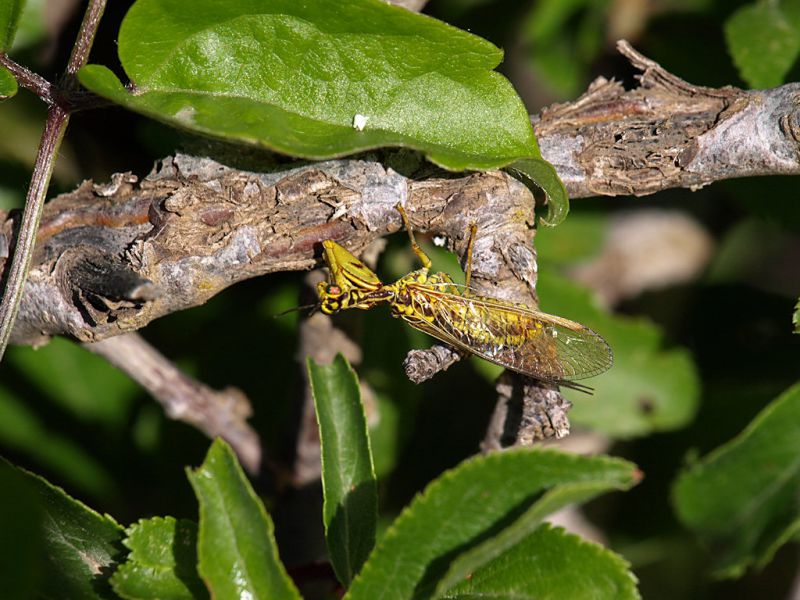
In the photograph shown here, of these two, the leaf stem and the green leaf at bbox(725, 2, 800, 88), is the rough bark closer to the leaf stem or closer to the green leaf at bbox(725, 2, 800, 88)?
the leaf stem

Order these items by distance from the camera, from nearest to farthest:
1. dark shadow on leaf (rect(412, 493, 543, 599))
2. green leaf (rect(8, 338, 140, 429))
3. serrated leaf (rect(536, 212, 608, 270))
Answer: dark shadow on leaf (rect(412, 493, 543, 599)), green leaf (rect(8, 338, 140, 429)), serrated leaf (rect(536, 212, 608, 270))

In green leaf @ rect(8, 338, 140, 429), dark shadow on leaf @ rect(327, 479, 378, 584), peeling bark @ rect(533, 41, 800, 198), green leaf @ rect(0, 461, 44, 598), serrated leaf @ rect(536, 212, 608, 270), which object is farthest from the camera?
serrated leaf @ rect(536, 212, 608, 270)

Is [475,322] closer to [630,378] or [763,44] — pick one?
[630,378]

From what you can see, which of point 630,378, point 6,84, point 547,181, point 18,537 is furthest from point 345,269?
point 630,378

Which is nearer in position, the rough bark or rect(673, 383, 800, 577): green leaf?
the rough bark

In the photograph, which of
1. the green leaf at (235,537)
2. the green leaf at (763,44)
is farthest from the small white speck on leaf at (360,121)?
the green leaf at (763,44)

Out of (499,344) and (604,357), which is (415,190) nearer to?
(499,344)

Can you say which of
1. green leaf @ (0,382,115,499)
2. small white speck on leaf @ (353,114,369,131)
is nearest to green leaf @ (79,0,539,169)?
small white speck on leaf @ (353,114,369,131)
